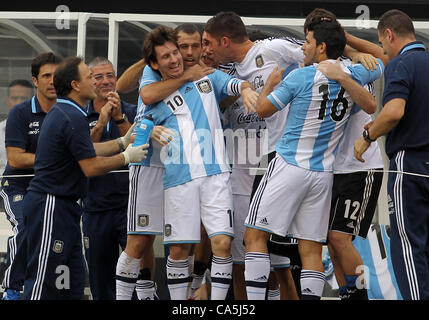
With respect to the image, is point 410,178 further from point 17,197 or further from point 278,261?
point 17,197

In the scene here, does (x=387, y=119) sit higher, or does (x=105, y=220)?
(x=387, y=119)

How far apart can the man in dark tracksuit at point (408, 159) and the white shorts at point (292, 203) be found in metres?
0.36

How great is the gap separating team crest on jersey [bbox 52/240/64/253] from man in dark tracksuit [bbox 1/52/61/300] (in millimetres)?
850

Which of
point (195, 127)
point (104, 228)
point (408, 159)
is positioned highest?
point (195, 127)

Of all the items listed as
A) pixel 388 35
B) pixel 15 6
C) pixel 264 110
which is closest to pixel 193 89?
pixel 264 110

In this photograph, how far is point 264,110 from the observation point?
5.05 meters

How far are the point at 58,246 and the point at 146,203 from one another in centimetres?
73

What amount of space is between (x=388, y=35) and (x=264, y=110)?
1039mm

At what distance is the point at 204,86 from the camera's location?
5.48 meters

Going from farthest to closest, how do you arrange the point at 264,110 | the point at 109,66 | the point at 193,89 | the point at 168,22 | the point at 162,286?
the point at 168,22
the point at 162,286
the point at 109,66
the point at 193,89
the point at 264,110

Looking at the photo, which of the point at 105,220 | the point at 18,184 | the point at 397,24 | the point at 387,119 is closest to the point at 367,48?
the point at 397,24

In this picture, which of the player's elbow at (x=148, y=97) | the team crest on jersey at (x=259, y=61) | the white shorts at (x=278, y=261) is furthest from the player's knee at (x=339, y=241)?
the player's elbow at (x=148, y=97)

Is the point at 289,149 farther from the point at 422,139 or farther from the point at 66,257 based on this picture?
the point at 66,257

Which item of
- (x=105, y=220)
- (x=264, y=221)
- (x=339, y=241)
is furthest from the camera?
(x=105, y=220)
